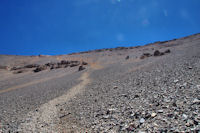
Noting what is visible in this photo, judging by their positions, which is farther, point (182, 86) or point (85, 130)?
point (182, 86)

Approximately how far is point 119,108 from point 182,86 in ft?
13.6

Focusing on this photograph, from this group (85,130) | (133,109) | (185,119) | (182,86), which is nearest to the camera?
(185,119)

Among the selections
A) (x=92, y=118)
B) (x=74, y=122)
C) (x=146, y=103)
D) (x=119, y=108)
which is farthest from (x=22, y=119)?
(x=146, y=103)

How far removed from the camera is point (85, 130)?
20.4ft

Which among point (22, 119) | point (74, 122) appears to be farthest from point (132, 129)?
point (22, 119)

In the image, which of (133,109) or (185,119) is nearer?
(185,119)

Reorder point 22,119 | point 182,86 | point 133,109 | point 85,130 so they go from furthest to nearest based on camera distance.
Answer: point 22,119, point 182,86, point 133,109, point 85,130

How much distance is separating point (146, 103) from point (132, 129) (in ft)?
7.31

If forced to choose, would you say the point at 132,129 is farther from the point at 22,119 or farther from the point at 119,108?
the point at 22,119

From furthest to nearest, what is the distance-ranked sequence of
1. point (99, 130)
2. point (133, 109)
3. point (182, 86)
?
point (182, 86) → point (133, 109) → point (99, 130)

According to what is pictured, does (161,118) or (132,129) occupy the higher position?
(161,118)

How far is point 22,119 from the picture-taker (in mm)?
8539

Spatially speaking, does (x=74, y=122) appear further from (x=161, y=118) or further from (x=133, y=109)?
(x=161, y=118)

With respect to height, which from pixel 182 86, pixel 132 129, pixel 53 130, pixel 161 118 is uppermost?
pixel 182 86
